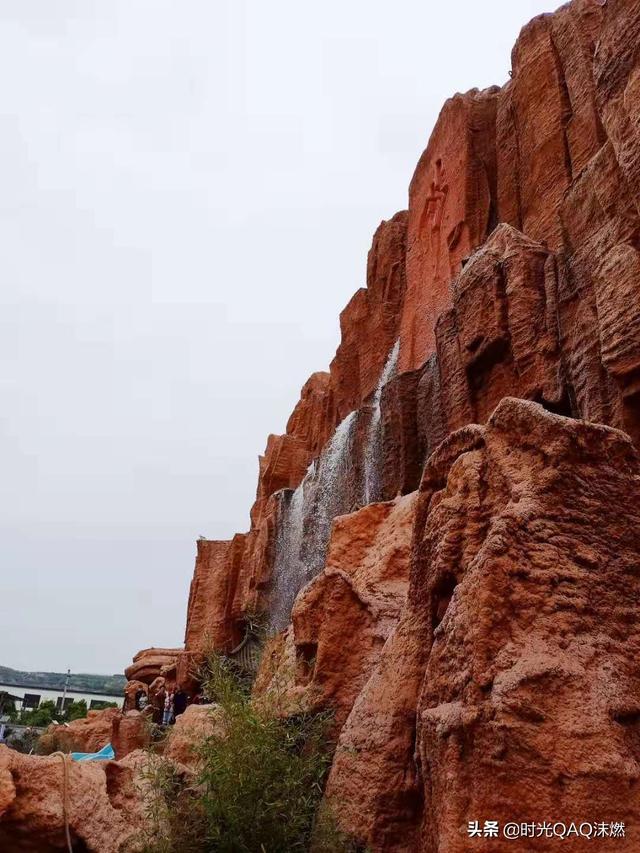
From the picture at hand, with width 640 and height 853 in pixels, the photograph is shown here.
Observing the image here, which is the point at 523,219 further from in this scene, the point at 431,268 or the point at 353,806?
the point at 353,806

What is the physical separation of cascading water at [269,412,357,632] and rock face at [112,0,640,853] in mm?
243

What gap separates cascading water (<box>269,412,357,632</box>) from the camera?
16.1 meters

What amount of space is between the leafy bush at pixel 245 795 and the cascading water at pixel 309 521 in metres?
9.84

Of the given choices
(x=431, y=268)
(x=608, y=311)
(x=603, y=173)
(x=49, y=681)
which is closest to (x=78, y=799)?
(x=608, y=311)

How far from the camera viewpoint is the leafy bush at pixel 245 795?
404cm

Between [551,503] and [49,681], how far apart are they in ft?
283

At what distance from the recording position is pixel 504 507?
147 inches

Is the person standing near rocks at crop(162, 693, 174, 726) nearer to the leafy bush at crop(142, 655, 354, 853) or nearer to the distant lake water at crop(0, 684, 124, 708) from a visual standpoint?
the leafy bush at crop(142, 655, 354, 853)

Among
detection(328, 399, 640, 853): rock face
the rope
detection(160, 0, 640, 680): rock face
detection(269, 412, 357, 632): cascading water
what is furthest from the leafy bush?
detection(269, 412, 357, 632): cascading water

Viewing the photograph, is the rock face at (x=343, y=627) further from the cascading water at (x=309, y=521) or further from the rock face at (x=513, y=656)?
the cascading water at (x=309, y=521)

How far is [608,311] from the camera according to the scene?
6723mm

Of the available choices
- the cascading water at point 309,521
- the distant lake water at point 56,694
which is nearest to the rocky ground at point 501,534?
the cascading water at point 309,521

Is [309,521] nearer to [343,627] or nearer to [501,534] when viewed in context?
Result: [343,627]

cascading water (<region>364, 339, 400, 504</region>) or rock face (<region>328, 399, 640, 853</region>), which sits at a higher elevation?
cascading water (<region>364, 339, 400, 504</region>)
